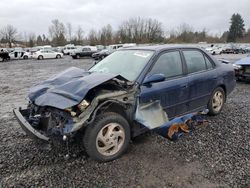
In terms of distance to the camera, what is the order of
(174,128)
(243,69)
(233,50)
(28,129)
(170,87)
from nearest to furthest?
(28,129), (174,128), (170,87), (243,69), (233,50)

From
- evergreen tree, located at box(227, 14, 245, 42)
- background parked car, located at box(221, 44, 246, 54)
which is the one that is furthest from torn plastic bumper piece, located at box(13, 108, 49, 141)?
evergreen tree, located at box(227, 14, 245, 42)

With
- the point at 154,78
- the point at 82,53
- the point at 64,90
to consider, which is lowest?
the point at 64,90

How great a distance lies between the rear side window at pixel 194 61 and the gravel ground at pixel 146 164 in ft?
3.78

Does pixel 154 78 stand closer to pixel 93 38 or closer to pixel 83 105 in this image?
pixel 83 105

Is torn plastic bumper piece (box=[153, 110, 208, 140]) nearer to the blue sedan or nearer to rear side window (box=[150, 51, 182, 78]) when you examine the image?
the blue sedan

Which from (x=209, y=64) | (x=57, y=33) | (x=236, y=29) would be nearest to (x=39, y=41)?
(x=57, y=33)

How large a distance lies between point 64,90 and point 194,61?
2579 millimetres

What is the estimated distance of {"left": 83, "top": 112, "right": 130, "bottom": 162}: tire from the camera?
3.09m

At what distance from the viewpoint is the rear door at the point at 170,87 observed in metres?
3.63

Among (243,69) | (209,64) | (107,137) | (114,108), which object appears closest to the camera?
(107,137)

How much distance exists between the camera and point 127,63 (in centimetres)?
402

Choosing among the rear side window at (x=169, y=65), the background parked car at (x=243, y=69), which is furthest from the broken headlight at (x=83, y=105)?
the background parked car at (x=243, y=69)

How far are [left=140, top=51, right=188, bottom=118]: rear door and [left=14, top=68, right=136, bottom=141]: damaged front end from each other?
36 cm

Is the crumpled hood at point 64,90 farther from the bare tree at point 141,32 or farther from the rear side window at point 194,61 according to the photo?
the bare tree at point 141,32
